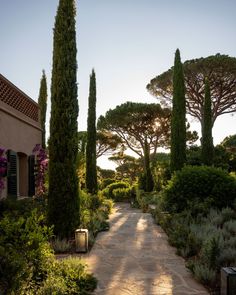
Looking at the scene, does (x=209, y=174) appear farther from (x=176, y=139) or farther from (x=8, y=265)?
(x=8, y=265)

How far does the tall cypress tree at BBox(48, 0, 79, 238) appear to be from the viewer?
852 cm

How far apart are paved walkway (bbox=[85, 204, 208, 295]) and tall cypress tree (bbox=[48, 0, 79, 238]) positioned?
1.19 m

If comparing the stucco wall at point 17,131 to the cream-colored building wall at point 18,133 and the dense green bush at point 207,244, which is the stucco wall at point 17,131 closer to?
the cream-colored building wall at point 18,133

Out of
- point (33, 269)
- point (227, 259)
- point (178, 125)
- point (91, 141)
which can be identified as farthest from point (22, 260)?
point (178, 125)

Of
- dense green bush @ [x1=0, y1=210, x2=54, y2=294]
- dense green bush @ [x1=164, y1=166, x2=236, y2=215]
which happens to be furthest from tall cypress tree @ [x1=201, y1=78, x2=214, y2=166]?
dense green bush @ [x1=0, y1=210, x2=54, y2=294]

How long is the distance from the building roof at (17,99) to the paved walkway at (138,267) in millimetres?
4970

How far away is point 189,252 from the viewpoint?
7215 mm

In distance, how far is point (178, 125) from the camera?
20406 mm

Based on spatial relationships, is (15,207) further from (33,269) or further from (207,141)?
(207,141)

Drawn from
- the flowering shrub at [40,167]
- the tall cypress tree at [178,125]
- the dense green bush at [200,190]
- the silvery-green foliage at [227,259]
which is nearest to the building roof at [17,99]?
the flowering shrub at [40,167]

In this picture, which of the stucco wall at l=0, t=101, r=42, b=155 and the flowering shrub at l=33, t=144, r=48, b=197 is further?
the flowering shrub at l=33, t=144, r=48, b=197

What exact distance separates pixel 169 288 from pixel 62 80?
5.84 meters

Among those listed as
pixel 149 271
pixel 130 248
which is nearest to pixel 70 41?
pixel 130 248

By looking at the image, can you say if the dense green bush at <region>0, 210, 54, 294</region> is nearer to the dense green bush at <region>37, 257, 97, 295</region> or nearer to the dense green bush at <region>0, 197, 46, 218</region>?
the dense green bush at <region>37, 257, 97, 295</region>
